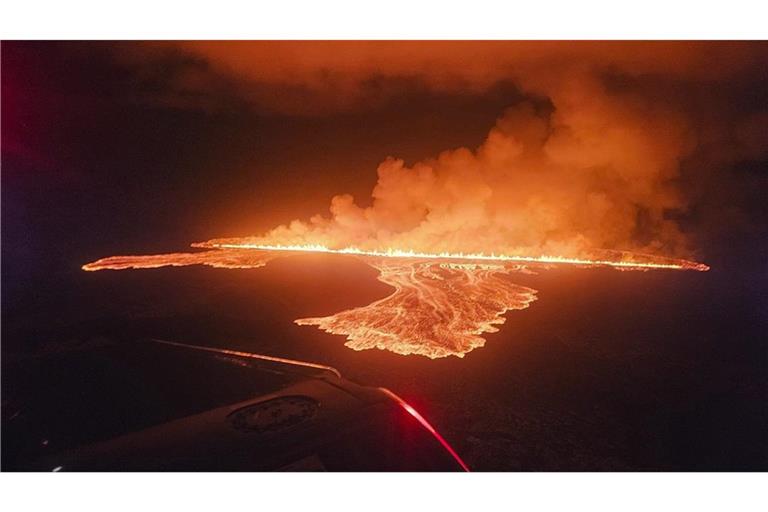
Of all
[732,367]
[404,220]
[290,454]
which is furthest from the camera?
[404,220]

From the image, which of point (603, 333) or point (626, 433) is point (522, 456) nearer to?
point (626, 433)

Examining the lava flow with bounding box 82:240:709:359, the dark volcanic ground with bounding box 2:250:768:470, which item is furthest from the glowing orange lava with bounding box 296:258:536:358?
the dark volcanic ground with bounding box 2:250:768:470

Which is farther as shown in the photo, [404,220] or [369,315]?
[404,220]

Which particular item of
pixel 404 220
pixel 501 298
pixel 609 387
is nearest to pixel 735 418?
pixel 609 387

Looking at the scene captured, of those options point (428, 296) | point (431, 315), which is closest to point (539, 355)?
point (431, 315)

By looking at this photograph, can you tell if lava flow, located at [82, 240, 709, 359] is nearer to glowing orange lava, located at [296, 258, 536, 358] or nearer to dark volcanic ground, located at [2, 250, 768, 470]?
glowing orange lava, located at [296, 258, 536, 358]

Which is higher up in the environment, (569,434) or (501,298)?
(501,298)
